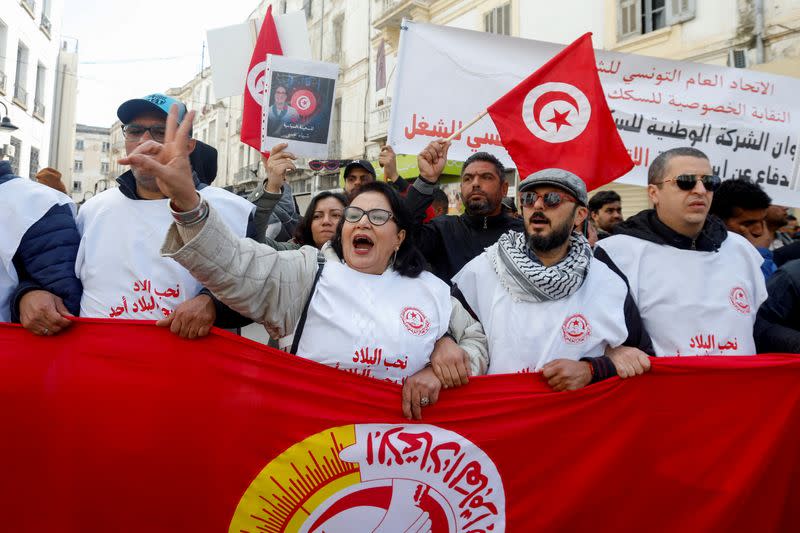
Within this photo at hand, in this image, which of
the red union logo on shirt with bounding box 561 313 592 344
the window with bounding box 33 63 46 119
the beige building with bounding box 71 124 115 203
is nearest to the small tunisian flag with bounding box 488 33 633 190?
the red union logo on shirt with bounding box 561 313 592 344

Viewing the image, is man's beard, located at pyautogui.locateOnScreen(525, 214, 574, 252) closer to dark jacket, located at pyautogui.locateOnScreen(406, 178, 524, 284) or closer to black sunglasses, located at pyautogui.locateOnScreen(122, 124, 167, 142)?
dark jacket, located at pyautogui.locateOnScreen(406, 178, 524, 284)

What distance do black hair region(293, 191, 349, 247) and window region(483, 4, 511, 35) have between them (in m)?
12.4

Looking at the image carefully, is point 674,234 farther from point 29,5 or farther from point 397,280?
point 29,5

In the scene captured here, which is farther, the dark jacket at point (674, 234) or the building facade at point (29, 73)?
the building facade at point (29, 73)

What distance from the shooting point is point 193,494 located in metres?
1.97

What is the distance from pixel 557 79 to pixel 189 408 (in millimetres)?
2934

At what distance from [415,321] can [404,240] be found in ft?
1.39

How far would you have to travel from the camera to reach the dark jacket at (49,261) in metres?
2.18

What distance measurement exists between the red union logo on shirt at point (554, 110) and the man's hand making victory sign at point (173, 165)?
2.39 m

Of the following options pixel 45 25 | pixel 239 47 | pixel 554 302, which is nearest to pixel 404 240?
pixel 554 302

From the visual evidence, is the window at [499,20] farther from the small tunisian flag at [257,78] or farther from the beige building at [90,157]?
the beige building at [90,157]

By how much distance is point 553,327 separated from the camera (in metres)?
2.33

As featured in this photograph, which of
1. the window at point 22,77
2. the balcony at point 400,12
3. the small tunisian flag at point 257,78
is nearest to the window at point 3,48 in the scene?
the window at point 22,77

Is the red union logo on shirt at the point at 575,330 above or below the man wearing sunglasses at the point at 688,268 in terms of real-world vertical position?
below
